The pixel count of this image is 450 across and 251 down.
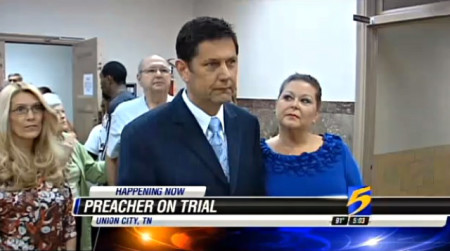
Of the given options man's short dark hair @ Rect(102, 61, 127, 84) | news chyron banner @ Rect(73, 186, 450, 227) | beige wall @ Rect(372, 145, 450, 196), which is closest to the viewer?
news chyron banner @ Rect(73, 186, 450, 227)

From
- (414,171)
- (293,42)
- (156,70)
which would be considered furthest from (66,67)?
(414,171)

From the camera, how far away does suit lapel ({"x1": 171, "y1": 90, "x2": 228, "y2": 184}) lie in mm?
824

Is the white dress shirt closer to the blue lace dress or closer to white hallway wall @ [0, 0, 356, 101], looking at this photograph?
the blue lace dress

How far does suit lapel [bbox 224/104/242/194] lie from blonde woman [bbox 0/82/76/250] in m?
0.29

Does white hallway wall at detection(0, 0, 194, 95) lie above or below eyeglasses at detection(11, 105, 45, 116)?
above

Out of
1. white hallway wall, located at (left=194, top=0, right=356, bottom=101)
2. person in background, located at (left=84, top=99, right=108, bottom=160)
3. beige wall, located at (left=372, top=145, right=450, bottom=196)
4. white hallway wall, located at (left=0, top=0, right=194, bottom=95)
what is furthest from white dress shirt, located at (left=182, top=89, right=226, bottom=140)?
white hallway wall, located at (left=0, top=0, right=194, bottom=95)

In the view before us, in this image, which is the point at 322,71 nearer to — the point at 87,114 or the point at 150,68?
the point at 150,68

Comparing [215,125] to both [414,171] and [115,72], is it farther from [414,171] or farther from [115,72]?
[414,171]

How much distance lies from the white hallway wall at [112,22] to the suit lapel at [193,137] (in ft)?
13.8

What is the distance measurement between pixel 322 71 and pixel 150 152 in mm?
3146

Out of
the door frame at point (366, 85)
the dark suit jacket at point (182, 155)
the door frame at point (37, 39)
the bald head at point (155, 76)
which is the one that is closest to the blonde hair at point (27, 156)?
the dark suit jacket at point (182, 155)

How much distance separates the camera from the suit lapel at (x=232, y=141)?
2.75 feet

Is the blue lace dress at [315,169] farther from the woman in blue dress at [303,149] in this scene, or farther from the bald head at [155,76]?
the bald head at [155,76]

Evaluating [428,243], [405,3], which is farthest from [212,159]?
[405,3]
